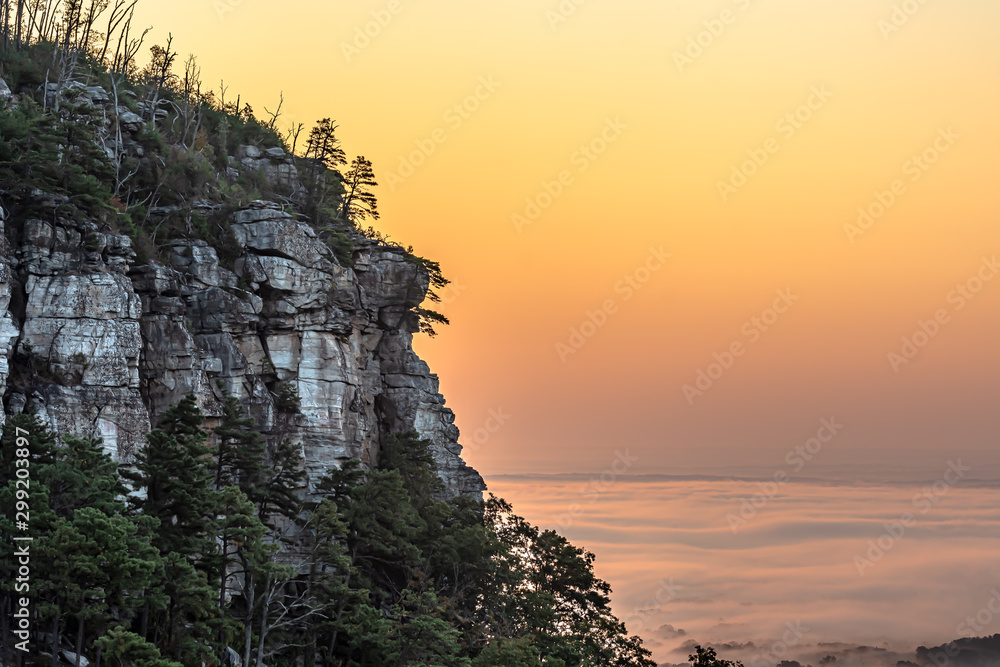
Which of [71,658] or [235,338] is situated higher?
[235,338]

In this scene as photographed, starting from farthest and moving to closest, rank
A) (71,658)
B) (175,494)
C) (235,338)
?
(235,338)
(175,494)
(71,658)

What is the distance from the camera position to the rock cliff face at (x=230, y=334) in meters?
40.9

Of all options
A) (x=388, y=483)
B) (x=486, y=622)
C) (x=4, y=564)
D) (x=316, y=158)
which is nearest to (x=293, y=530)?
(x=388, y=483)

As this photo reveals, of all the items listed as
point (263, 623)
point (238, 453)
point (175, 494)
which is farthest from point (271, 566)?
point (238, 453)

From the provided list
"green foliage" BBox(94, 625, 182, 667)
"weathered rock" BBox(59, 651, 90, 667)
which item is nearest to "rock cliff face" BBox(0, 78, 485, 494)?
"weathered rock" BBox(59, 651, 90, 667)

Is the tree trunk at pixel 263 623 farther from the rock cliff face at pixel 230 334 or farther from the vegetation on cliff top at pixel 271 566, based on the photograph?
the rock cliff face at pixel 230 334

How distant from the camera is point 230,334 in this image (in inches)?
2004

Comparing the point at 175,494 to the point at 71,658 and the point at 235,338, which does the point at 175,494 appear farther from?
the point at 235,338

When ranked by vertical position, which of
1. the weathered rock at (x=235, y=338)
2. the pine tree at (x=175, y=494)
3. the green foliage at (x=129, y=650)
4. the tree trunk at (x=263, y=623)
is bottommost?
the green foliage at (x=129, y=650)

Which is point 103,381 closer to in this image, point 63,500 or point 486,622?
point 63,500

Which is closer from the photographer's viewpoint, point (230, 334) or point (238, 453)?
point (238, 453)

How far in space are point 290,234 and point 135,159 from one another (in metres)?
9.37

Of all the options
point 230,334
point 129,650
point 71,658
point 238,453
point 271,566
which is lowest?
point 129,650

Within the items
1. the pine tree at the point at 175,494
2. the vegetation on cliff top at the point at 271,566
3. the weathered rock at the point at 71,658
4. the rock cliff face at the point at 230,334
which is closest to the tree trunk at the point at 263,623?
the vegetation on cliff top at the point at 271,566
